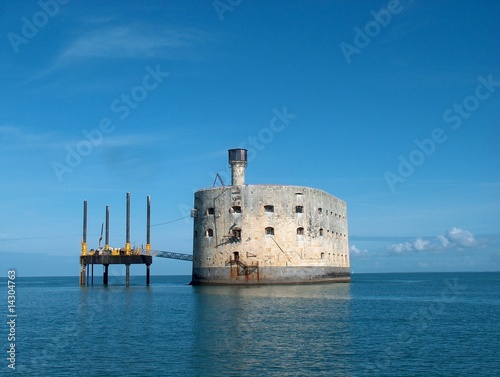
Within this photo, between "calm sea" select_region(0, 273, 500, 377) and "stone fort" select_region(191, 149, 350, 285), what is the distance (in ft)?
39.6

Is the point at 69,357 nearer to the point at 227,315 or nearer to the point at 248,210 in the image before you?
the point at 227,315

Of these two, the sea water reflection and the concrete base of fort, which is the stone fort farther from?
the sea water reflection

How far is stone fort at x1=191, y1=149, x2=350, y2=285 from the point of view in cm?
4400

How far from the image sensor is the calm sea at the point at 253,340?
50.7 feet

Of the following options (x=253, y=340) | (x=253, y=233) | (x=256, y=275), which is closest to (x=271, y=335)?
(x=253, y=340)

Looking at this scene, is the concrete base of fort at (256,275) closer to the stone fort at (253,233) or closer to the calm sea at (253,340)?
the stone fort at (253,233)

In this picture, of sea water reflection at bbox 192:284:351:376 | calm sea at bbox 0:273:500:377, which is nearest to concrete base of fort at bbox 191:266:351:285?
sea water reflection at bbox 192:284:351:376

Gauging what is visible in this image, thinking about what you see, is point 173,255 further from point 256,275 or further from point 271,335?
point 271,335

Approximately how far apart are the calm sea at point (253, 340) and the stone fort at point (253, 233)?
12.1 meters

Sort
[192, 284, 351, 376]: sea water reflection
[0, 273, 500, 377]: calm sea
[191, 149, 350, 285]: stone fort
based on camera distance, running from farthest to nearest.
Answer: [191, 149, 350, 285]: stone fort < [192, 284, 351, 376]: sea water reflection < [0, 273, 500, 377]: calm sea

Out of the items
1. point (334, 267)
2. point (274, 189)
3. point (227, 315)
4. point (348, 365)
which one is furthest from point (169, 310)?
point (334, 267)

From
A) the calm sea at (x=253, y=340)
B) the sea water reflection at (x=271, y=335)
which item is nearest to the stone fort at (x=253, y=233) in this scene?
the sea water reflection at (x=271, y=335)

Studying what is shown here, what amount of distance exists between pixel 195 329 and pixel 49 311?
1119 centimetres

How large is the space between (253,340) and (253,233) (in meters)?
24.8
